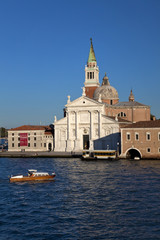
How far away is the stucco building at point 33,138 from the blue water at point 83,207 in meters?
40.2

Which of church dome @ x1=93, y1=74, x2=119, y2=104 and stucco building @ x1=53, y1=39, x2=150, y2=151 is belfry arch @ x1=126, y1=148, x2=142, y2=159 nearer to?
stucco building @ x1=53, y1=39, x2=150, y2=151

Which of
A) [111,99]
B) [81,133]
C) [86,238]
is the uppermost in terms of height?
[111,99]

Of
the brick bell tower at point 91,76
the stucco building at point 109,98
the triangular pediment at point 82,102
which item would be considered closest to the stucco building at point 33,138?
the triangular pediment at point 82,102

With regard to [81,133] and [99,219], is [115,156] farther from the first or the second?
[99,219]

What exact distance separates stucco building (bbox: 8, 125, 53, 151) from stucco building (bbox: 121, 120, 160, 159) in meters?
26.1

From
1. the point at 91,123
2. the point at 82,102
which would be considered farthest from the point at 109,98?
the point at 91,123

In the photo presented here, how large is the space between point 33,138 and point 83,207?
59.1 m

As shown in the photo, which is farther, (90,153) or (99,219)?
(90,153)

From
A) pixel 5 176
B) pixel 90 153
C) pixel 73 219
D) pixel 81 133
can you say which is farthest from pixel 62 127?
pixel 73 219

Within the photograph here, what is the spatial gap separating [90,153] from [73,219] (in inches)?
1707

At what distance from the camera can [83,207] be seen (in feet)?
99.4

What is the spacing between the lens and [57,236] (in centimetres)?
2348

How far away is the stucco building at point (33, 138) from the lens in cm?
8806

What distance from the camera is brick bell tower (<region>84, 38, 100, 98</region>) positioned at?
10412 cm
